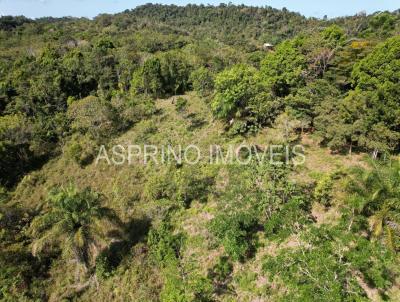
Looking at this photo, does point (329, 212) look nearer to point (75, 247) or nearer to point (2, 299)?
point (75, 247)

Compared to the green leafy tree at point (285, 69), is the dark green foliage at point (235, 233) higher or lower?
lower

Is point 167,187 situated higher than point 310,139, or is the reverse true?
point 310,139

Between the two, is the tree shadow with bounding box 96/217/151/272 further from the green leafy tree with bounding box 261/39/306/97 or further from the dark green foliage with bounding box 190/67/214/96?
the dark green foliage with bounding box 190/67/214/96

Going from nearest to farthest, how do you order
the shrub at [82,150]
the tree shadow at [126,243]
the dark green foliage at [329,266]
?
the dark green foliage at [329,266]
the tree shadow at [126,243]
the shrub at [82,150]

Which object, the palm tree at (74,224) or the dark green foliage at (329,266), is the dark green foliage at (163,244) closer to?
the palm tree at (74,224)

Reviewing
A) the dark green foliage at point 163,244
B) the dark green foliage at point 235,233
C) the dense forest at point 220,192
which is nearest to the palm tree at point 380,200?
the dense forest at point 220,192

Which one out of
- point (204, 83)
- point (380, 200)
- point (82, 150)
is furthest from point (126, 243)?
point (204, 83)

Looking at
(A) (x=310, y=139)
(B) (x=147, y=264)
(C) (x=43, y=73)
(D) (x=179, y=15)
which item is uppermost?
(D) (x=179, y=15)

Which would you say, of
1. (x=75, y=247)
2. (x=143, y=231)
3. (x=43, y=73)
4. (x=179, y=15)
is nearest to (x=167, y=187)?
(x=143, y=231)

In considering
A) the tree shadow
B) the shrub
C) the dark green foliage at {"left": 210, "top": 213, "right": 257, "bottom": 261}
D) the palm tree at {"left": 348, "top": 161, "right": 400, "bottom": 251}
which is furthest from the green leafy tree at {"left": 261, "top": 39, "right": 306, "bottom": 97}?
the shrub
